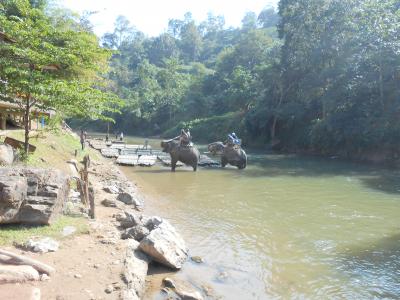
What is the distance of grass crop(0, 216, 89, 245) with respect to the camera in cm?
710

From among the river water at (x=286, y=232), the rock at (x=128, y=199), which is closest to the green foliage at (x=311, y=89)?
the rock at (x=128, y=199)

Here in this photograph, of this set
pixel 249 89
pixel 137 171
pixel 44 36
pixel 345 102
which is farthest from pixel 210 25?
pixel 44 36

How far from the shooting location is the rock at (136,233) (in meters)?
8.44

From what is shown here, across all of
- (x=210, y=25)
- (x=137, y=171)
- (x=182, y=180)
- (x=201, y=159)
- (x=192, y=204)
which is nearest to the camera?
(x=192, y=204)

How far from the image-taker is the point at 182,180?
1927 centimetres

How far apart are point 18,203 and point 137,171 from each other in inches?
582

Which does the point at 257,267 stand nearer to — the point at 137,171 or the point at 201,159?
the point at 137,171

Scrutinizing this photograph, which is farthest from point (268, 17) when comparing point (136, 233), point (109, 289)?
point (109, 289)

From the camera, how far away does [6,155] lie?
1084 centimetres

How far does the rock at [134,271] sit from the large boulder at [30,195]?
172cm

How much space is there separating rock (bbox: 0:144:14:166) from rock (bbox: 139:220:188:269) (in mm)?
4906

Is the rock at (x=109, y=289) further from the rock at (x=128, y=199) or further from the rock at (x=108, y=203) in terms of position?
the rock at (x=128, y=199)

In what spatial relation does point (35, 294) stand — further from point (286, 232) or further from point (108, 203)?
point (286, 232)

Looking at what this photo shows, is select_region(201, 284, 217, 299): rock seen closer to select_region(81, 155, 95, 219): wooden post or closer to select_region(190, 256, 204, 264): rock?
select_region(190, 256, 204, 264): rock
